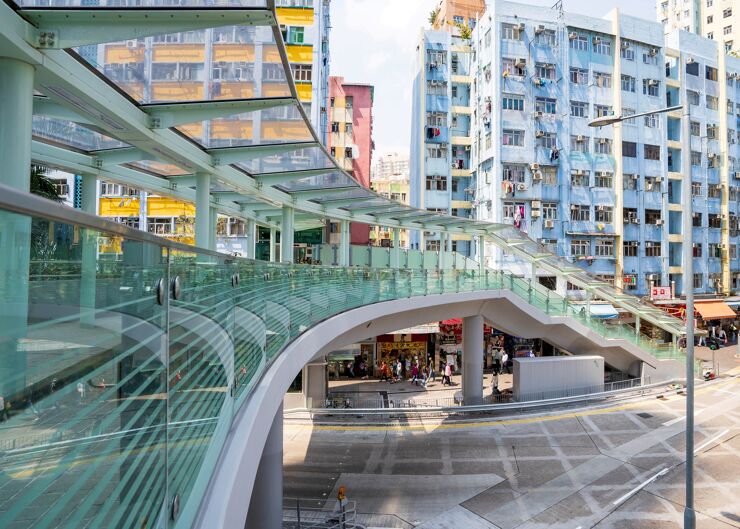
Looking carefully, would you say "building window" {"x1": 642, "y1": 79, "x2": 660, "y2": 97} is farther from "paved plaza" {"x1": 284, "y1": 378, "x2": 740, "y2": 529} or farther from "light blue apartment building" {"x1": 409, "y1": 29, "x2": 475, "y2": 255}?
"paved plaza" {"x1": 284, "y1": 378, "x2": 740, "y2": 529}

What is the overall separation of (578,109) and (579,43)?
395cm

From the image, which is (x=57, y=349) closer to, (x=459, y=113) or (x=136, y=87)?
(x=136, y=87)

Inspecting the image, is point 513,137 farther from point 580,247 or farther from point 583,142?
point 580,247

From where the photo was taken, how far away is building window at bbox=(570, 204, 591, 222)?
1134 inches

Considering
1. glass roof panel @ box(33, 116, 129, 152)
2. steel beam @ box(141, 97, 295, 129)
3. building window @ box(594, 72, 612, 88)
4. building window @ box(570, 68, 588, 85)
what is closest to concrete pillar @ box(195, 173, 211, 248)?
glass roof panel @ box(33, 116, 129, 152)

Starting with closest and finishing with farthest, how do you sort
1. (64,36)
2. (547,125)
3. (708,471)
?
1. (64,36)
2. (708,471)
3. (547,125)

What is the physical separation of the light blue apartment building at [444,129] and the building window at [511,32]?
159 inches

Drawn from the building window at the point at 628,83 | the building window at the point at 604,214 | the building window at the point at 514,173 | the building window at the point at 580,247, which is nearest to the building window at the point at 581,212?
the building window at the point at 604,214

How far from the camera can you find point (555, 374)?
1811 cm

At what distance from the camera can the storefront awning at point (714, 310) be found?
29.0 metres

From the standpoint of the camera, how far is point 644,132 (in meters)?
30.4

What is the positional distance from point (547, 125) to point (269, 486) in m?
26.6

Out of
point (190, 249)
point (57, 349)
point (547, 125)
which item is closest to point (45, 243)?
point (57, 349)

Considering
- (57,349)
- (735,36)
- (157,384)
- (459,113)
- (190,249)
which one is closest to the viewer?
(57,349)
